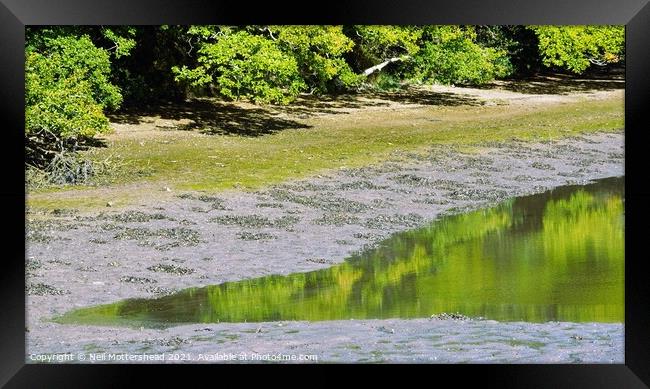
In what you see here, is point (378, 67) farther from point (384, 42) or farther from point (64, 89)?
point (64, 89)

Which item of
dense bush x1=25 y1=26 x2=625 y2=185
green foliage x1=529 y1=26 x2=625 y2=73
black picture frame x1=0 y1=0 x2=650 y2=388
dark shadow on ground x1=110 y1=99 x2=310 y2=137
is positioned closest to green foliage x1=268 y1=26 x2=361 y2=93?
dense bush x1=25 y1=26 x2=625 y2=185

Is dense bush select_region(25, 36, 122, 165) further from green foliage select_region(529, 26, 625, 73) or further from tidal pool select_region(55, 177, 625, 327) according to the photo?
green foliage select_region(529, 26, 625, 73)

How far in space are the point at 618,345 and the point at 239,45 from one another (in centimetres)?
479

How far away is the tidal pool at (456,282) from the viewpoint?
8812mm

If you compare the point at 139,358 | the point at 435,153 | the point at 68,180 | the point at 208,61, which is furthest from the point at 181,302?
the point at 435,153

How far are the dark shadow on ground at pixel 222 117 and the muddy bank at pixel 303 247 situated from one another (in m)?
0.73

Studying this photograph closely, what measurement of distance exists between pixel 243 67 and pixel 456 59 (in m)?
2.26

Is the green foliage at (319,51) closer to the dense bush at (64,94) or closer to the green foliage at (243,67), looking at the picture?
the green foliage at (243,67)

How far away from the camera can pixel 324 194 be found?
11.0 meters

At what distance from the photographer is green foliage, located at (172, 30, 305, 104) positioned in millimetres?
10898

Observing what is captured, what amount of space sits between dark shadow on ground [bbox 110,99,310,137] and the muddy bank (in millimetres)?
731

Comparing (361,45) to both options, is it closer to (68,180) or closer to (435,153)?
(435,153)
